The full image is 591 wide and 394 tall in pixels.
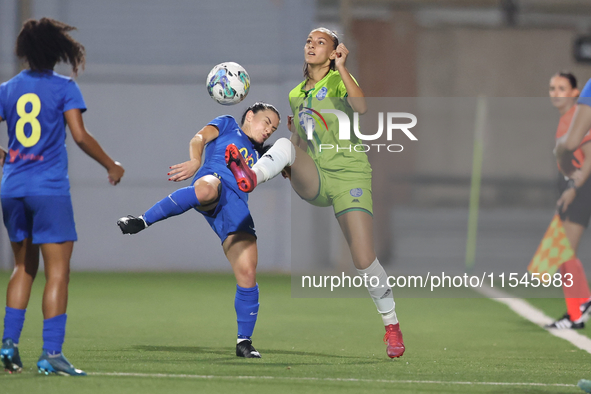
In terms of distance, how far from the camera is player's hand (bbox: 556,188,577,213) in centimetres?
636

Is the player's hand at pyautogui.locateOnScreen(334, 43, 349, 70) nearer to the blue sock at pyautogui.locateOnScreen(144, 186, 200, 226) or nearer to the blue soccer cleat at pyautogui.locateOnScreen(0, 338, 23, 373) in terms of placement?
the blue sock at pyautogui.locateOnScreen(144, 186, 200, 226)

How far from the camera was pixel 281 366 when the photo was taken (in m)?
4.25

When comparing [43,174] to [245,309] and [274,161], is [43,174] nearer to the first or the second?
[274,161]

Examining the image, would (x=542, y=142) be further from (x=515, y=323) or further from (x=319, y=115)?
(x=319, y=115)

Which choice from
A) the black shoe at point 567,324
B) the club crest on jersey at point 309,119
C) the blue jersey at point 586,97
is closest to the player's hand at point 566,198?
the blue jersey at point 586,97

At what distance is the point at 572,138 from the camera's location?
6148 millimetres

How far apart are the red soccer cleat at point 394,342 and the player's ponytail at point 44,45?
2294 mm

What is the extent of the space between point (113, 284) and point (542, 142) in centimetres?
855

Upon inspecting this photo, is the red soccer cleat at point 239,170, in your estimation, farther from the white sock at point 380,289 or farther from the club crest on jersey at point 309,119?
the white sock at point 380,289

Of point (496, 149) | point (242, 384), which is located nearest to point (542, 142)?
point (496, 149)

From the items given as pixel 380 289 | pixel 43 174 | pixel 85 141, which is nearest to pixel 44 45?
pixel 85 141

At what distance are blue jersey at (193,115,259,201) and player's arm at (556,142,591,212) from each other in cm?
281

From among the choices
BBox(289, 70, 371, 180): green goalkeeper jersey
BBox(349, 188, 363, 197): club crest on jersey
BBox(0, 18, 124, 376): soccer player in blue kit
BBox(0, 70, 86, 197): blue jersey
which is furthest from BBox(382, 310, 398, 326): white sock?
BBox(0, 70, 86, 197): blue jersey

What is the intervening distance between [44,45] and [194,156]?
101cm
